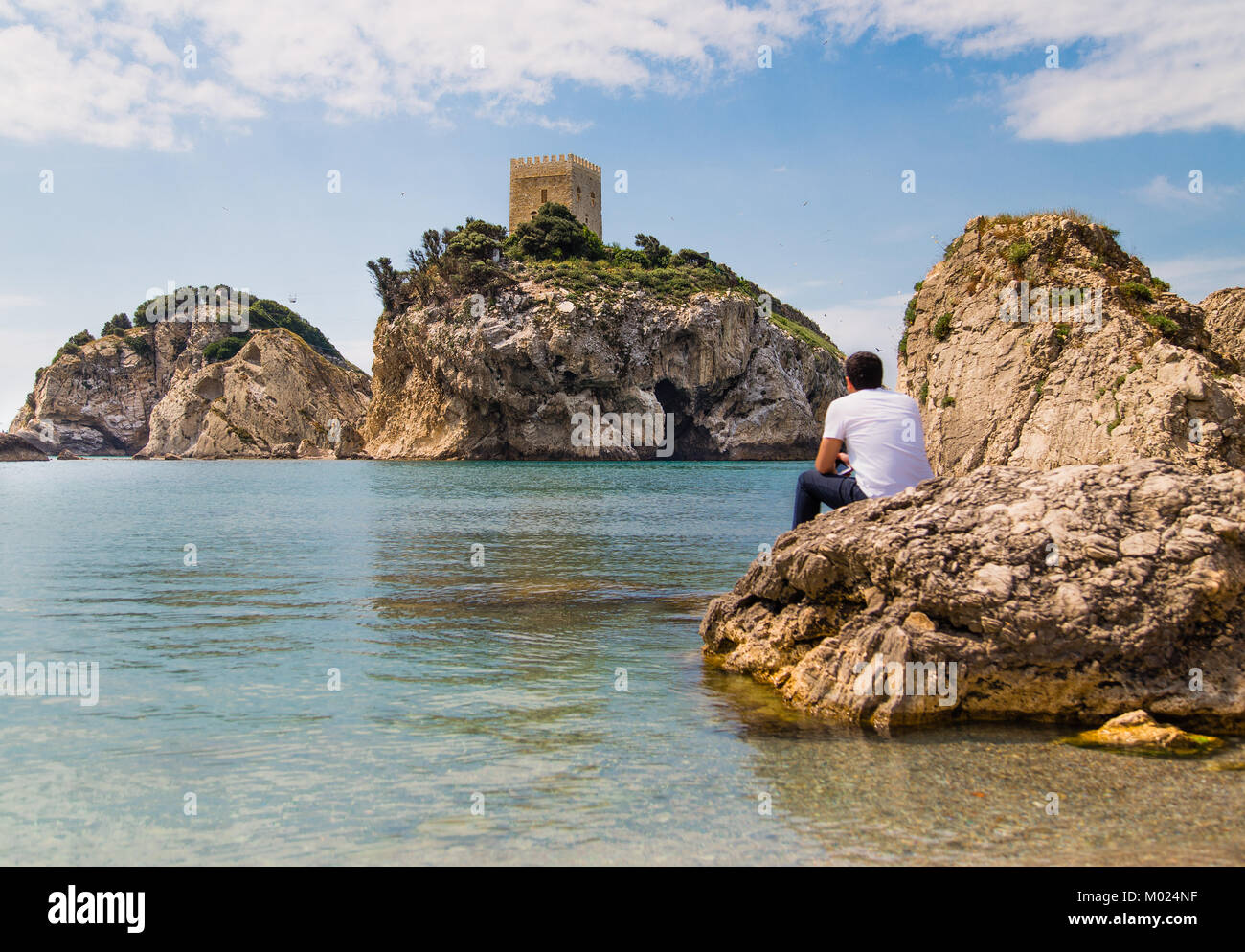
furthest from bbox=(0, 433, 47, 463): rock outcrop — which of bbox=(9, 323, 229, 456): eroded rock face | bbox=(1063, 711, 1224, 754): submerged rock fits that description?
bbox=(1063, 711, 1224, 754): submerged rock

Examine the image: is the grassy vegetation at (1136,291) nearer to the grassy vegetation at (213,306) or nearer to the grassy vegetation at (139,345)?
the grassy vegetation at (213,306)

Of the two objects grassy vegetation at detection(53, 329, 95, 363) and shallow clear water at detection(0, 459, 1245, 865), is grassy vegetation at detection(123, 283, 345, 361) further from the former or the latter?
shallow clear water at detection(0, 459, 1245, 865)

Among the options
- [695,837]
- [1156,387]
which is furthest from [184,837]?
[1156,387]

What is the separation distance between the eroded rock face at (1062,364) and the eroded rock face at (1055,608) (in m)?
9.26

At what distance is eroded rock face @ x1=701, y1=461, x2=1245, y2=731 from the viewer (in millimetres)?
5812

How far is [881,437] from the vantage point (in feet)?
23.4

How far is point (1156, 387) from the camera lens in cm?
1560

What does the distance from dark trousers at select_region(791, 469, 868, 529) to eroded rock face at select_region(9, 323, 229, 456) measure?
4913 inches

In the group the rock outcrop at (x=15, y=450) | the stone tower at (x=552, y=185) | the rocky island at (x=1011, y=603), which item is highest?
the stone tower at (x=552, y=185)

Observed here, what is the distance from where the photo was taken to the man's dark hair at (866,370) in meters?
7.27

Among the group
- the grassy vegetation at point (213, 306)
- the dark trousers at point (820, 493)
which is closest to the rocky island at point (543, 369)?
the grassy vegetation at point (213, 306)

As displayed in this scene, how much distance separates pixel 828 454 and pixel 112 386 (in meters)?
138

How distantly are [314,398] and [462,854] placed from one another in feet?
358
